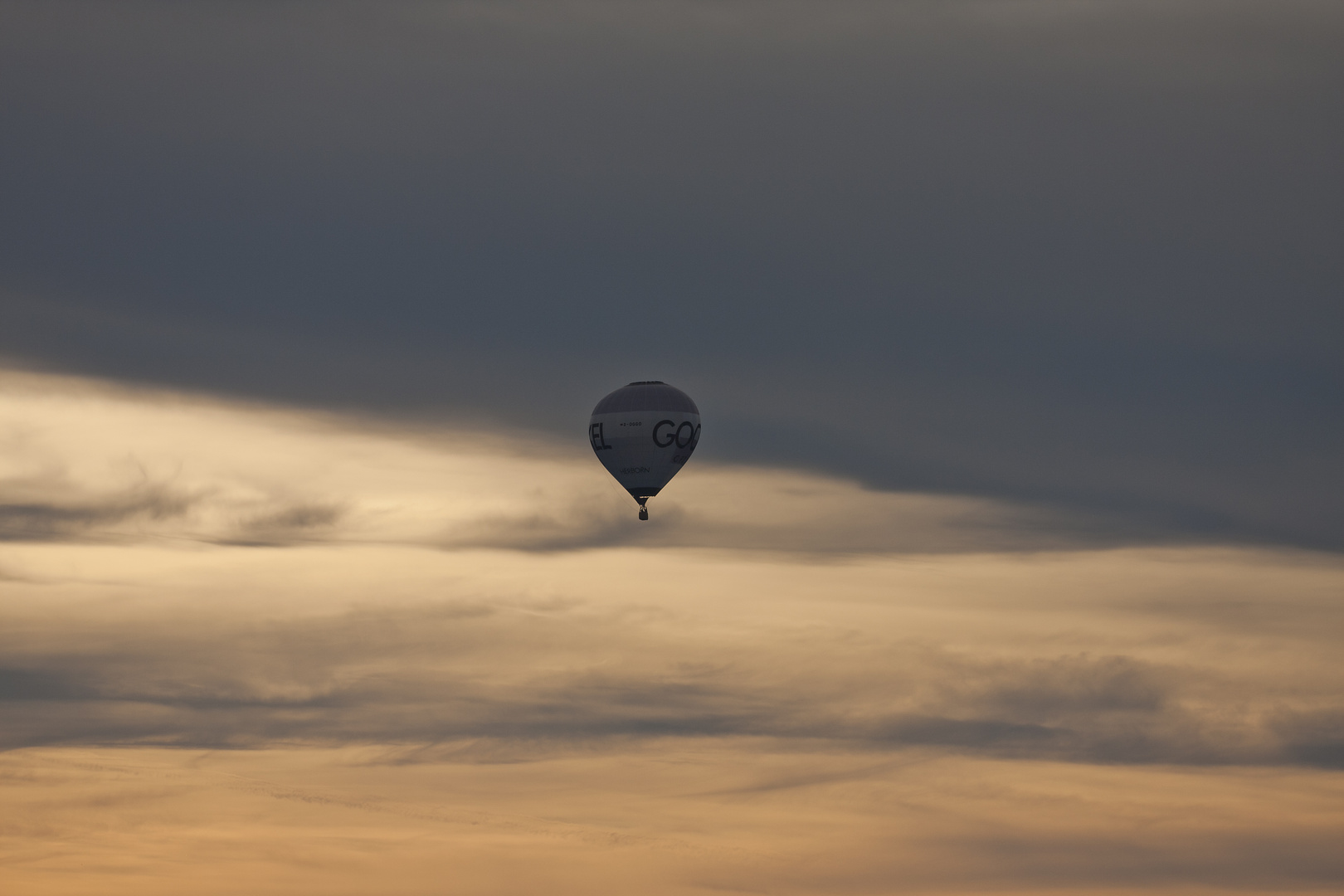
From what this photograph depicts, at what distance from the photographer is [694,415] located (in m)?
187

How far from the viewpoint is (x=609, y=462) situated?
18588 cm

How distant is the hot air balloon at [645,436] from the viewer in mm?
184125

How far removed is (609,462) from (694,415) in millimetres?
7769

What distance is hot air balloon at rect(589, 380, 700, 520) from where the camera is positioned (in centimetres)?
18412

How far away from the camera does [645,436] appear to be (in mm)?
183875
